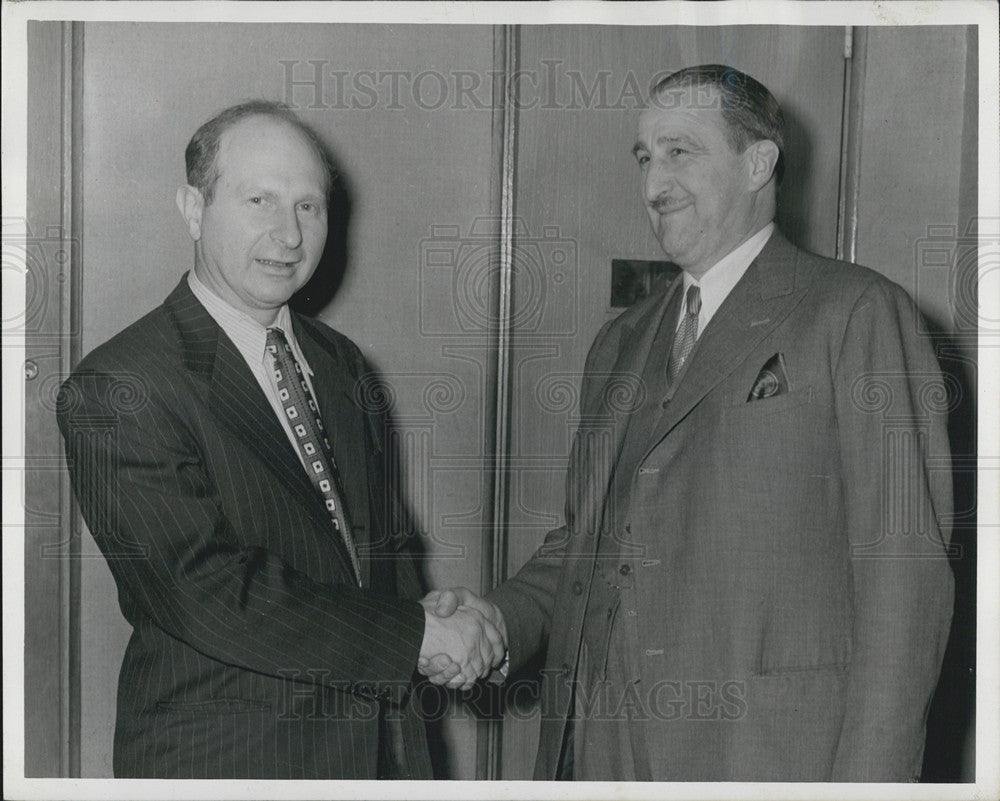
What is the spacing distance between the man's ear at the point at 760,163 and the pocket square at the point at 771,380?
13.0 inches

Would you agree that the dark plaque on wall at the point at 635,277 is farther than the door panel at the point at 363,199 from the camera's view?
Yes

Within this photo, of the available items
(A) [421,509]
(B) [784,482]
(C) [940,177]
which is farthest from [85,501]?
(C) [940,177]

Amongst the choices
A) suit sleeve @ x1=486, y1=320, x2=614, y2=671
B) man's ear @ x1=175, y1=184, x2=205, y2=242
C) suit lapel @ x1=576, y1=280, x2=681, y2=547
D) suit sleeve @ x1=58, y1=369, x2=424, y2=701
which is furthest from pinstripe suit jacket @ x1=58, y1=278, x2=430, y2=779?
suit lapel @ x1=576, y1=280, x2=681, y2=547

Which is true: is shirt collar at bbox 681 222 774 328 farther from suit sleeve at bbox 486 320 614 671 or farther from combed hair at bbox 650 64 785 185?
suit sleeve at bbox 486 320 614 671

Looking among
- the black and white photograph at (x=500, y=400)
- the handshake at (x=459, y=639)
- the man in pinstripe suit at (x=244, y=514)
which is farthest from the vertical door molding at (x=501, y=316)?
the man in pinstripe suit at (x=244, y=514)

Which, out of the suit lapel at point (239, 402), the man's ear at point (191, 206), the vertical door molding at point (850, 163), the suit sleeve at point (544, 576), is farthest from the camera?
the vertical door molding at point (850, 163)

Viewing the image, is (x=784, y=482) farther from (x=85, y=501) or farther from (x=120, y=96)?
(x=120, y=96)

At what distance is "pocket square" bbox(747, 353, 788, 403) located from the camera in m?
1.66

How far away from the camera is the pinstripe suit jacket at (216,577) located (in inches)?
67.8

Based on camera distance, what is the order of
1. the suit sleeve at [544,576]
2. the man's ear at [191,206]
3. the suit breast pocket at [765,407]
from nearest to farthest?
1. the suit breast pocket at [765,407]
2. the man's ear at [191,206]
3. the suit sleeve at [544,576]

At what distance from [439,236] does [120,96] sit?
658 mm

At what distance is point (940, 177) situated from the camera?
2.06 metres

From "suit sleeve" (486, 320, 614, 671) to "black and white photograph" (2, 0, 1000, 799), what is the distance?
0.01 metres

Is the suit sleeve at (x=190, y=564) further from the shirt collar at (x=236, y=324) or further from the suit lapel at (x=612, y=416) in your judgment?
the suit lapel at (x=612, y=416)
